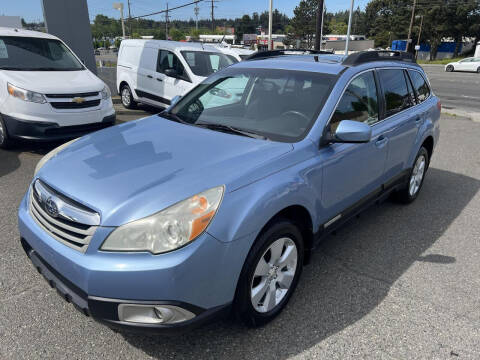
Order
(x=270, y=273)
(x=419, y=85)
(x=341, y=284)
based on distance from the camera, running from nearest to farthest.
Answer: (x=270, y=273) → (x=341, y=284) → (x=419, y=85)

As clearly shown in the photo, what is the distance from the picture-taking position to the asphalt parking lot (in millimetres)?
2285

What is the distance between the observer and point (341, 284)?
2988 millimetres

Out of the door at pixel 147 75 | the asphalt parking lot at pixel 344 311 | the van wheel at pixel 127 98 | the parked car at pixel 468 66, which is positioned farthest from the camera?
the parked car at pixel 468 66

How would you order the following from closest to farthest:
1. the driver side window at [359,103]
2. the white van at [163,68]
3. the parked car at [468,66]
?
the driver side window at [359,103] < the white van at [163,68] < the parked car at [468,66]

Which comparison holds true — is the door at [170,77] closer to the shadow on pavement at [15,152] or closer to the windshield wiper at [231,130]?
the shadow on pavement at [15,152]

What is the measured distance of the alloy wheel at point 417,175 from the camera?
4.47 metres

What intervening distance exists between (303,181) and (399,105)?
196cm

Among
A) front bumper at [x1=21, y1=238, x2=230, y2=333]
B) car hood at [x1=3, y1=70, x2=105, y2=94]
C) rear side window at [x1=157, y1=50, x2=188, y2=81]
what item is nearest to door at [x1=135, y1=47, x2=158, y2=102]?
rear side window at [x1=157, y1=50, x2=188, y2=81]

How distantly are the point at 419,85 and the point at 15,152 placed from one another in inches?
235

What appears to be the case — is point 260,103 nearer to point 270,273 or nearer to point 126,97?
point 270,273

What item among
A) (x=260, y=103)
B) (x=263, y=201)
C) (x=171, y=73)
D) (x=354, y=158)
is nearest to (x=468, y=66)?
(x=171, y=73)

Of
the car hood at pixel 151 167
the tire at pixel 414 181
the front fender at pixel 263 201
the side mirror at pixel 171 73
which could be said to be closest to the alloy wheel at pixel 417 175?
the tire at pixel 414 181

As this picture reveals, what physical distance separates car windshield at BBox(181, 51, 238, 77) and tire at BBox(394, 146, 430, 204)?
5337mm

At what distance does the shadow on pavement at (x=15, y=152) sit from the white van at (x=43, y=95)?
0.54ft
